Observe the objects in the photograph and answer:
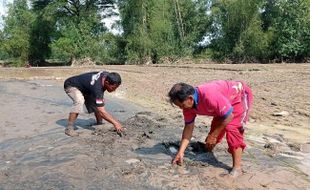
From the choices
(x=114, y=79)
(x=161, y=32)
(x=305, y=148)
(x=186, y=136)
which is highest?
(x=161, y=32)

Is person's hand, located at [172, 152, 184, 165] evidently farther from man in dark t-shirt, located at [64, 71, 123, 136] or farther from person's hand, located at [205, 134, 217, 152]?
man in dark t-shirt, located at [64, 71, 123, 136]

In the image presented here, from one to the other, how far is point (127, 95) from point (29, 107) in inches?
126

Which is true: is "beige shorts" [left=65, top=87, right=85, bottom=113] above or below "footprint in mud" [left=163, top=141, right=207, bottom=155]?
above

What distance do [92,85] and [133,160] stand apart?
71.4 inches

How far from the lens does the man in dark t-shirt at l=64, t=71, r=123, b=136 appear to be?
686cm

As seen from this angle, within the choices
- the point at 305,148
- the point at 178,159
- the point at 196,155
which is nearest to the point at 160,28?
the point at 305,148

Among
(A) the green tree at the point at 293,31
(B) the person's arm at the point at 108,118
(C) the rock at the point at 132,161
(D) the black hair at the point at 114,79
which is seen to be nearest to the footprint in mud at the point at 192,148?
(C) the rock at the point at 132,161

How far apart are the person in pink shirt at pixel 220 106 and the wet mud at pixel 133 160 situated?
305mm

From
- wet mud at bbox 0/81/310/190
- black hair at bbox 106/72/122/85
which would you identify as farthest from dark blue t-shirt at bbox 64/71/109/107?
wet mud at bbox 0/81/310/190

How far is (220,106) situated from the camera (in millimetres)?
4754

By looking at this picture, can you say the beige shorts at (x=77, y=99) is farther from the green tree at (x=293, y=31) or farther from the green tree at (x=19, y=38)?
the green tree at (x=19, y=38)

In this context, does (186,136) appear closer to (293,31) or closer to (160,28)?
(293,31)

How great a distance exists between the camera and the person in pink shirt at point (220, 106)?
4703 millimetres

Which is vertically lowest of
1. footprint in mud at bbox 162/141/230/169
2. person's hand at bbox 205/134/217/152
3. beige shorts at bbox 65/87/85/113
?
footprint in mud at bbox 162/141/230/169
